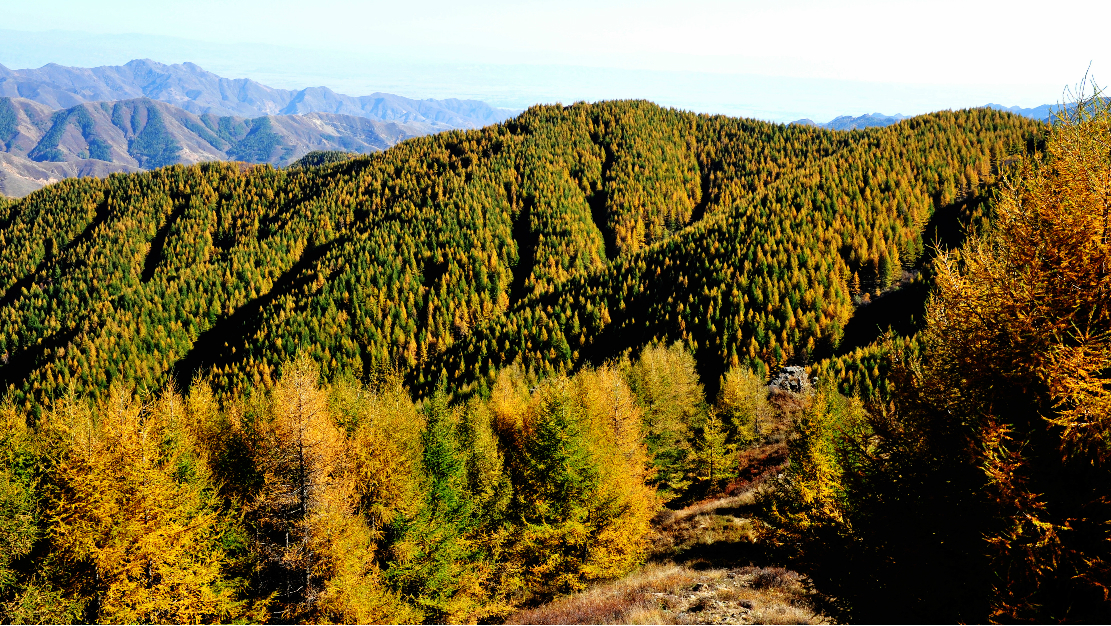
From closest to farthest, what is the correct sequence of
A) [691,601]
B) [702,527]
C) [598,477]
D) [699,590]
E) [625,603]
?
[691,601]
[625,603]
[699,590]
[598,477]
[702,527]

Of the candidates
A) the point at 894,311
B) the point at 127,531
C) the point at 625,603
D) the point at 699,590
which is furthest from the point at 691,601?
the point at 894,311

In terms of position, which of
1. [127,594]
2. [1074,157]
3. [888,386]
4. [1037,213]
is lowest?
[127,594]

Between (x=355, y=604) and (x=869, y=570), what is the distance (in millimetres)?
22419

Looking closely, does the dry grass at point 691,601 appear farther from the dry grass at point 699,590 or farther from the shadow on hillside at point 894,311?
the shadow on hillside at point 894,311

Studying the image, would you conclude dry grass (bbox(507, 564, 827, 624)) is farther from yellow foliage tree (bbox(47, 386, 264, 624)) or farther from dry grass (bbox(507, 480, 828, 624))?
yellow foliage tree (bbox(47, 386, 264, 624))

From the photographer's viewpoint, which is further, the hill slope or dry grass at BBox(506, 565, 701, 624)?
the hill slope

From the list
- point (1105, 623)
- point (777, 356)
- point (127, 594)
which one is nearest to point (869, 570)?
point (1105, 623)

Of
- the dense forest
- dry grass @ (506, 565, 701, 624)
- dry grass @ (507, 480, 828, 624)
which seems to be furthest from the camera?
dry grass @ (506, 565, 701, 624)

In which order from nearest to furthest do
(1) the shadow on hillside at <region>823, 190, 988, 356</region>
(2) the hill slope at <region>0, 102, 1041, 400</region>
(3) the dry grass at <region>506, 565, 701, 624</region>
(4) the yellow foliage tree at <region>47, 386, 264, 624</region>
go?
(4) the yellow foliage tree at <region>47, 386, 264, 624</region>, (3) the dry grass at <region>506, 565, 701, 624</region>, (1) the shadow on hillside at <region>823, 190, 988, 356</region>, (2) the hill slope at <region>0, 102, 1041, 400</region>

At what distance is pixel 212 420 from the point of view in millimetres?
42000

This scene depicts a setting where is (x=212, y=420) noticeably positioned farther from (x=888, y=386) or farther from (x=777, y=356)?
(x=777, y=356)

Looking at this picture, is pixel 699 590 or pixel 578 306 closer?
pixel 699 590

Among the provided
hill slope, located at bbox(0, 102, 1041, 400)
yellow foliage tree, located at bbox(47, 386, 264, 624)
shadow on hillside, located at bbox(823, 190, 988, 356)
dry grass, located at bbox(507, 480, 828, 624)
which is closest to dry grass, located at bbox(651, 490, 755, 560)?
dry grass, located at bbox(507, 480, 828, 624)

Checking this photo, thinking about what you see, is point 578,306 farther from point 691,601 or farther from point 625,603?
point 691,601
